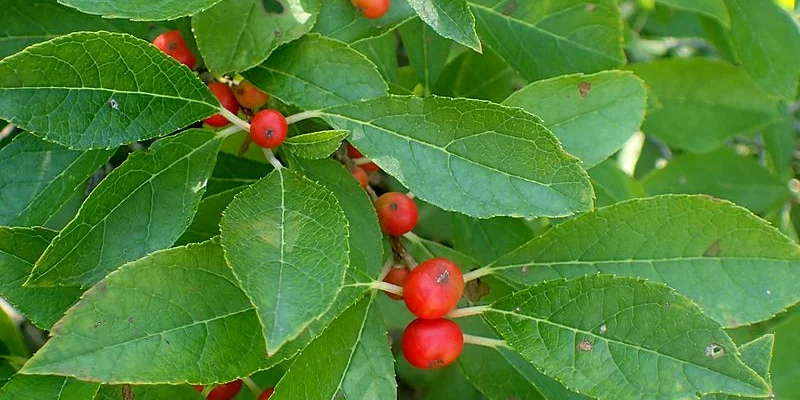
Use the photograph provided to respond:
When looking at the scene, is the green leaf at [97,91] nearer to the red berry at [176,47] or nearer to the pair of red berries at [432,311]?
the red berry at [176,47]

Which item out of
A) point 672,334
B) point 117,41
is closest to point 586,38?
point 672,334

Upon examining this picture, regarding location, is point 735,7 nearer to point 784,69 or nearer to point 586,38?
point 784,69

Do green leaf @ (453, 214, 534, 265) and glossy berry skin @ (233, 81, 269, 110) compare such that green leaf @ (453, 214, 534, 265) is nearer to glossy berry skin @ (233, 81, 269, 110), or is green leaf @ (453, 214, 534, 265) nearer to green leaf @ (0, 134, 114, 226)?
glossy berry skin @ (233, 81, 269, 110)

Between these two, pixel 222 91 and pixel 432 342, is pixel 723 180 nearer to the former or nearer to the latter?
pixel 432 342

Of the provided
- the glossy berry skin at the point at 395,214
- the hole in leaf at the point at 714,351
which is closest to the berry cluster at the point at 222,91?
the glossy berry skin at the point at 395,214

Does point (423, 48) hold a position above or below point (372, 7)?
below

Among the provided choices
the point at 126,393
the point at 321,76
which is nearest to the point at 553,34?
the point at 321,76
